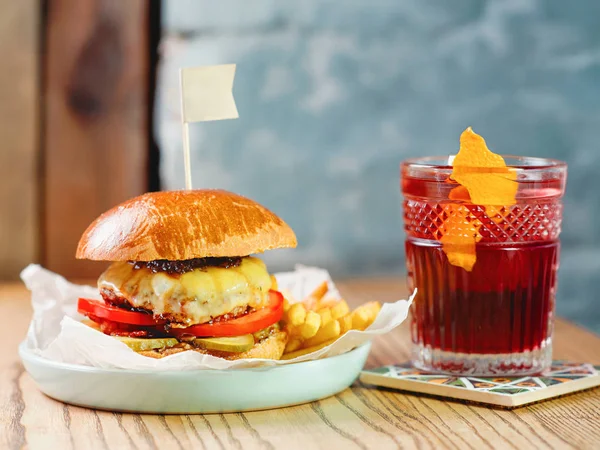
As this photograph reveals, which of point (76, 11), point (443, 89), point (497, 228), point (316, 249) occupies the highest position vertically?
point (76, 11)

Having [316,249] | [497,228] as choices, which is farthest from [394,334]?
[316,249]

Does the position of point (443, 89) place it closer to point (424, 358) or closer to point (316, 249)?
point (316, 249)

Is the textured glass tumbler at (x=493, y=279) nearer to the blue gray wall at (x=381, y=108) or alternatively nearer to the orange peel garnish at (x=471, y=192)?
the orange peel garnish at (x=471, y=192)

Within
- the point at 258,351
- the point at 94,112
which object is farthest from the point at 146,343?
the point at 94,112

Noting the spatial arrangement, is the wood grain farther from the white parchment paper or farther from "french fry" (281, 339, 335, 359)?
"french fry" (281, 339, 335, 359)

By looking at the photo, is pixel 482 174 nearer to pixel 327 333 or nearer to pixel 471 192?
pixel 471 192

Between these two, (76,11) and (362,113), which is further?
(362,113)
